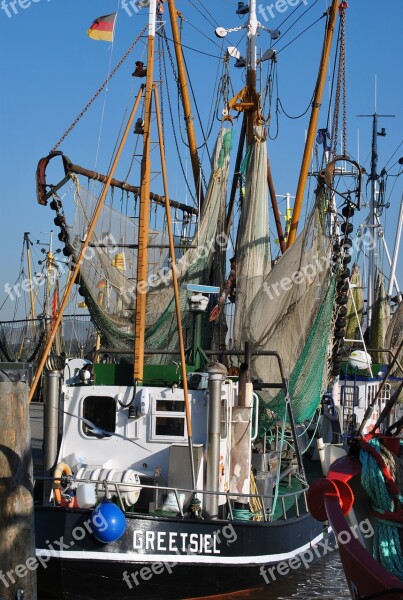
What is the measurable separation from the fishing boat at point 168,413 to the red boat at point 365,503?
3263 mm

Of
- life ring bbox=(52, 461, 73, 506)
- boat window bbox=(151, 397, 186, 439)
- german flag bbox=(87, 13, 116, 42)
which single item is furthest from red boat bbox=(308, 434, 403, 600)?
german flag bbox=(87, 13, 116, 42)

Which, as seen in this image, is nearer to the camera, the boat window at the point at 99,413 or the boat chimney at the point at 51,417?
the boat chimney at the point at 51,417

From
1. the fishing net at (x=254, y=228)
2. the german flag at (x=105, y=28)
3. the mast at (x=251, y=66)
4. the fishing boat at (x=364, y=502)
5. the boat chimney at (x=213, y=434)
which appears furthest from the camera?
the mast at (x=251, y=66)

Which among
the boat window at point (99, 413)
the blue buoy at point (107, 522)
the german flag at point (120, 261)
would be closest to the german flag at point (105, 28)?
the german flag at point (120, 261)

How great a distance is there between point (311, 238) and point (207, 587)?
7.90 m

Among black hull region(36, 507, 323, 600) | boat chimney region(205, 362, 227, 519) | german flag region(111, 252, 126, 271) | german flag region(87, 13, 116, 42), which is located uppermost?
german flag region(87, 13, 116, 42)

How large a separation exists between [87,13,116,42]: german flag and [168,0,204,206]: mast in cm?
733

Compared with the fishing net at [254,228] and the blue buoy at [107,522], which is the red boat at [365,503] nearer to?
the blue buoy at [107,522]

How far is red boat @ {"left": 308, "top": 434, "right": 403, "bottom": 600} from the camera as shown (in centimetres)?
720

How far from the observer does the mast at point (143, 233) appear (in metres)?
12.4

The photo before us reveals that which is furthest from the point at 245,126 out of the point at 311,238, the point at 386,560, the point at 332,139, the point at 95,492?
the point at 386,560

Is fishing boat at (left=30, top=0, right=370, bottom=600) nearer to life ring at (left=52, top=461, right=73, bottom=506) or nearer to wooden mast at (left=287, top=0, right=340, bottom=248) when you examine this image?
life ring at (left=52, top=461, right=73, bottom=506)

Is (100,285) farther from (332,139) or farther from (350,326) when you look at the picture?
(350,326)

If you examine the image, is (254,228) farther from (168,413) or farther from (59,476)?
(59,476)
